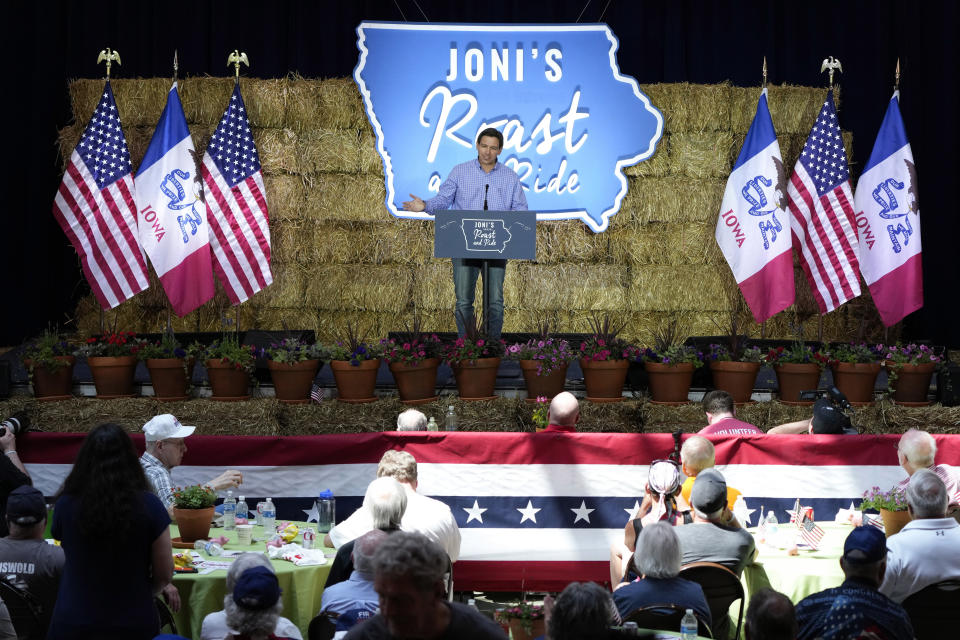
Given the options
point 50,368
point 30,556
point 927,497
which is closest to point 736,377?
point 927,497

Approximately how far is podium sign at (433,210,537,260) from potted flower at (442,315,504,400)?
2.04 feet

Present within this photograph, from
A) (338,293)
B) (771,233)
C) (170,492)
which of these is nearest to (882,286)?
(771,233)

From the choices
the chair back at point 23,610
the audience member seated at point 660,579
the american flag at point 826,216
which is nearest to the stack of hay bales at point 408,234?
the american flag at point 826,216

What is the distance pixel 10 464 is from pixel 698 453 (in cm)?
323

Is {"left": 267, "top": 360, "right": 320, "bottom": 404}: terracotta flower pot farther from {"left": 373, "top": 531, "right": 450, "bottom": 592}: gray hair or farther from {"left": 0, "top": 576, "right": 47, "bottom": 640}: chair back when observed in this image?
{"left": 373, "top": 531, "right": 450, "bottom": 592}: gray hair

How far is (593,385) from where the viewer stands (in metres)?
7.49

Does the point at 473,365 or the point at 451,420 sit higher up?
the point at 473,365

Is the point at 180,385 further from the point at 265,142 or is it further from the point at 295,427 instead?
the point at 265,142

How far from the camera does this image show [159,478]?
5297mm

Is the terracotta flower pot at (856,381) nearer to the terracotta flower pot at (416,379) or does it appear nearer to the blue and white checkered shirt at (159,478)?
the terracotta flower pot at (416,379)

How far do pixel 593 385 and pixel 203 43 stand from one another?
655 cm

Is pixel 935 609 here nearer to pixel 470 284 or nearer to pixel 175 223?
pixel 470 284

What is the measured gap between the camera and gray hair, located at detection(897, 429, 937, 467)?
533cm

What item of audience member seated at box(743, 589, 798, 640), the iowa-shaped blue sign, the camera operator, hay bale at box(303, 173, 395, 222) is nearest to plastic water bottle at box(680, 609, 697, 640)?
audience member seated at box(743, 589, 798, 640)
